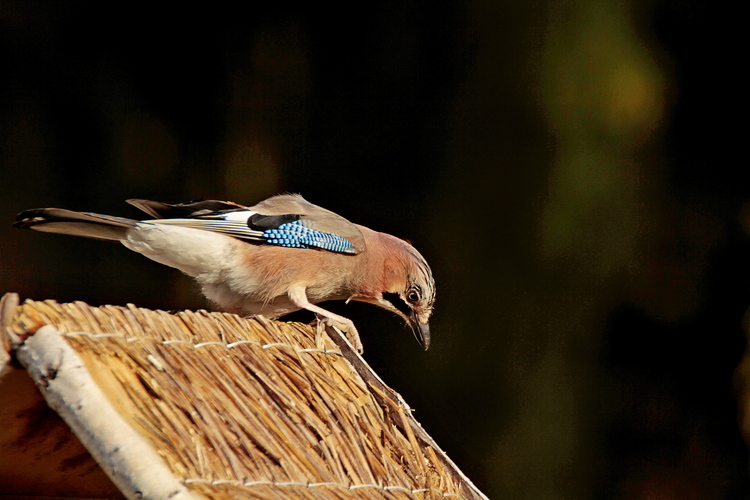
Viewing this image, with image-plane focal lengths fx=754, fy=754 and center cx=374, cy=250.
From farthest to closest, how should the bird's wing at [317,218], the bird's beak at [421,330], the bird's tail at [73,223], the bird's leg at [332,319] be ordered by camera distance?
1. the bird's beak at [421,330]
2. the bird's wing at [317,218]
3. the bird's leg at [332,319]
4. the bird's tail at [73,223]

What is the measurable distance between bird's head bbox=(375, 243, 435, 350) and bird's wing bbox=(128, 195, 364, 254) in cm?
17

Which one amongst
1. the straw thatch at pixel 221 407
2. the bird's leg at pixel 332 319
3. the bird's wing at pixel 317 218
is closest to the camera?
the straw thatch at pixel 221 407

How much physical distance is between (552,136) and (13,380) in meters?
3.00

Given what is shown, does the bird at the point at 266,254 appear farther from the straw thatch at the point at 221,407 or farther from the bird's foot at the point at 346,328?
the straw thatch at the point at 221,407

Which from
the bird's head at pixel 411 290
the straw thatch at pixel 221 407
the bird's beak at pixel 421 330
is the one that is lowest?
the bird's beak at pixel 421 330

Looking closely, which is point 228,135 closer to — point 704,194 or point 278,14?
point 278,14

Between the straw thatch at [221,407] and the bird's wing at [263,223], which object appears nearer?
the straw thatch at [221,407]

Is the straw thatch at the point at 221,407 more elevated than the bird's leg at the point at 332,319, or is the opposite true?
the straw thatch at the point at 221,407

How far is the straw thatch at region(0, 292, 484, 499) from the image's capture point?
1117 millimetres

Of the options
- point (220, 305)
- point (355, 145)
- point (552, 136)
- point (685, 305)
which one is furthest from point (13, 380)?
point (685, 305)

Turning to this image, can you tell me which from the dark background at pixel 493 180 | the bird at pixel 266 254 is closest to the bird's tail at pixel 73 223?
the bird at pixel 266 254

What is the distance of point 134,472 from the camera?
41.2 inches

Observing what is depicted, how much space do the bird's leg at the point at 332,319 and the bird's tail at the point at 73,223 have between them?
1.78 feet

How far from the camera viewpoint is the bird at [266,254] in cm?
238
